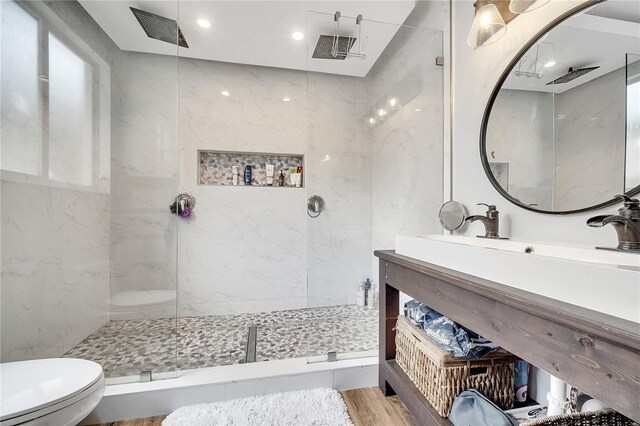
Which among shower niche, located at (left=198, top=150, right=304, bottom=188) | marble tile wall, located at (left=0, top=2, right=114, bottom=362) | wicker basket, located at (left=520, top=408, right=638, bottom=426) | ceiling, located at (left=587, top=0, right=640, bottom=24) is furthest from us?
shower niche, located at (left=198, top=150, right=304, bottom=188)

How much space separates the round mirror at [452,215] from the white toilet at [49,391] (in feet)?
6.19

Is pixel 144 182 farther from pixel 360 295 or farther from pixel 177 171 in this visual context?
pixel 360 295

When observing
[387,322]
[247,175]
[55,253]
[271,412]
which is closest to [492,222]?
[387,322]

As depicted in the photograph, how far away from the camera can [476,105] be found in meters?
1.55

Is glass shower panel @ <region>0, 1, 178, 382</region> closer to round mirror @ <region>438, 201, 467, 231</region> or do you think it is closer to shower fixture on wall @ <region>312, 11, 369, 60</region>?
shower fixture on wall @ <region>312, 11, 369, 60</region>

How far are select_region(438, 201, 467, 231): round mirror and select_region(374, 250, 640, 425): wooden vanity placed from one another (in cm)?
59

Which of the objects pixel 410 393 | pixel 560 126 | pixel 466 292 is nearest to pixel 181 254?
pixel 410 393

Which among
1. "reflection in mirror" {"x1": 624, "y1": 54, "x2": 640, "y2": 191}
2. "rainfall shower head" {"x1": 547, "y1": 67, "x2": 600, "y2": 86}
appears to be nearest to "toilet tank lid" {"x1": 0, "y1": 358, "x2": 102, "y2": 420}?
"reflection in mirror" {"x1": 624, "y1": 54, "x2": 640, "y2": 191}

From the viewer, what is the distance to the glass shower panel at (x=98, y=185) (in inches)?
64.7

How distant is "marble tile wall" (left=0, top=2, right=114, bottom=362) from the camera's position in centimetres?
151

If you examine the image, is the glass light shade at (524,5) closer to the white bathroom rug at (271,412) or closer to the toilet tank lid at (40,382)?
the white bathroom rug at (271,412)

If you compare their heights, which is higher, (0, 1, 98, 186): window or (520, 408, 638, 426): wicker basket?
(0, 1, 98, 186): window

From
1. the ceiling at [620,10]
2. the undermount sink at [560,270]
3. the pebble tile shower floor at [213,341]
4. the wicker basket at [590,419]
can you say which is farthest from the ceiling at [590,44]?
the pebble tile shower floor at [213,341]

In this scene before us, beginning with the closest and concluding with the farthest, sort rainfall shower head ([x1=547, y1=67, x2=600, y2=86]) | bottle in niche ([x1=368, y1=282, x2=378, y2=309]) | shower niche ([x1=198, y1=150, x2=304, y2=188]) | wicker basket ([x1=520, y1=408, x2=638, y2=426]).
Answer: wicker basket ([x1=520, y1=408, x2=638, y2=426]) → rainfall shower head ([x1=547, y1=67, x2=600, y2=86]) → bottle in niche ([x1=368, y1=282, x2=378, y2=309]) → shower niche ([x1=198, y1=150, x2=304, y2=188])
